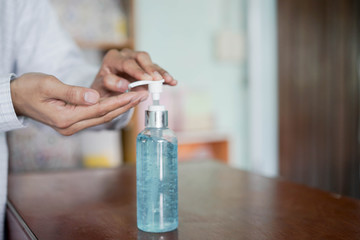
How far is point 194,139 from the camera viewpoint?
3219 mm

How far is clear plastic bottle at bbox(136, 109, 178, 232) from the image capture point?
2.18 feet

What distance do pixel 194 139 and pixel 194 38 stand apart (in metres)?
0.91

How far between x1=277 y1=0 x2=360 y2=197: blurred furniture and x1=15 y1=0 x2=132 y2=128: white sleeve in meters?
2.53

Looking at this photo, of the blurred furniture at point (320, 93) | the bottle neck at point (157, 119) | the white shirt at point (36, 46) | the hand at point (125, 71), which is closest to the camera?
the bottle neck at point (157, 119)

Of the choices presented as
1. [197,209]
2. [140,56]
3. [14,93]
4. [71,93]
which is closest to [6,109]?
[14,93]

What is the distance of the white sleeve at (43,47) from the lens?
1.17 meters

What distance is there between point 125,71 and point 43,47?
46cm

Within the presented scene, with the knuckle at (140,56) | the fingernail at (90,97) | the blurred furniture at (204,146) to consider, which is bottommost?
the blurred furniture at (204,146)

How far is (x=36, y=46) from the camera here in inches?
47.4

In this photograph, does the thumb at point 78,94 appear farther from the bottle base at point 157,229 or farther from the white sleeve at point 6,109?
the bottle base at point 157,229

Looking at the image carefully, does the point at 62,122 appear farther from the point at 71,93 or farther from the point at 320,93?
the point at 320,93

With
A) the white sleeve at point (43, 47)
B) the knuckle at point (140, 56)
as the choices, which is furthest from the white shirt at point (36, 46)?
the knuckle at point (140, 56)

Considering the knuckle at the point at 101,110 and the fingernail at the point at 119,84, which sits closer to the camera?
the knuckle at the point at 101,110

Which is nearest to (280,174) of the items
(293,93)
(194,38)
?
(293,93)
